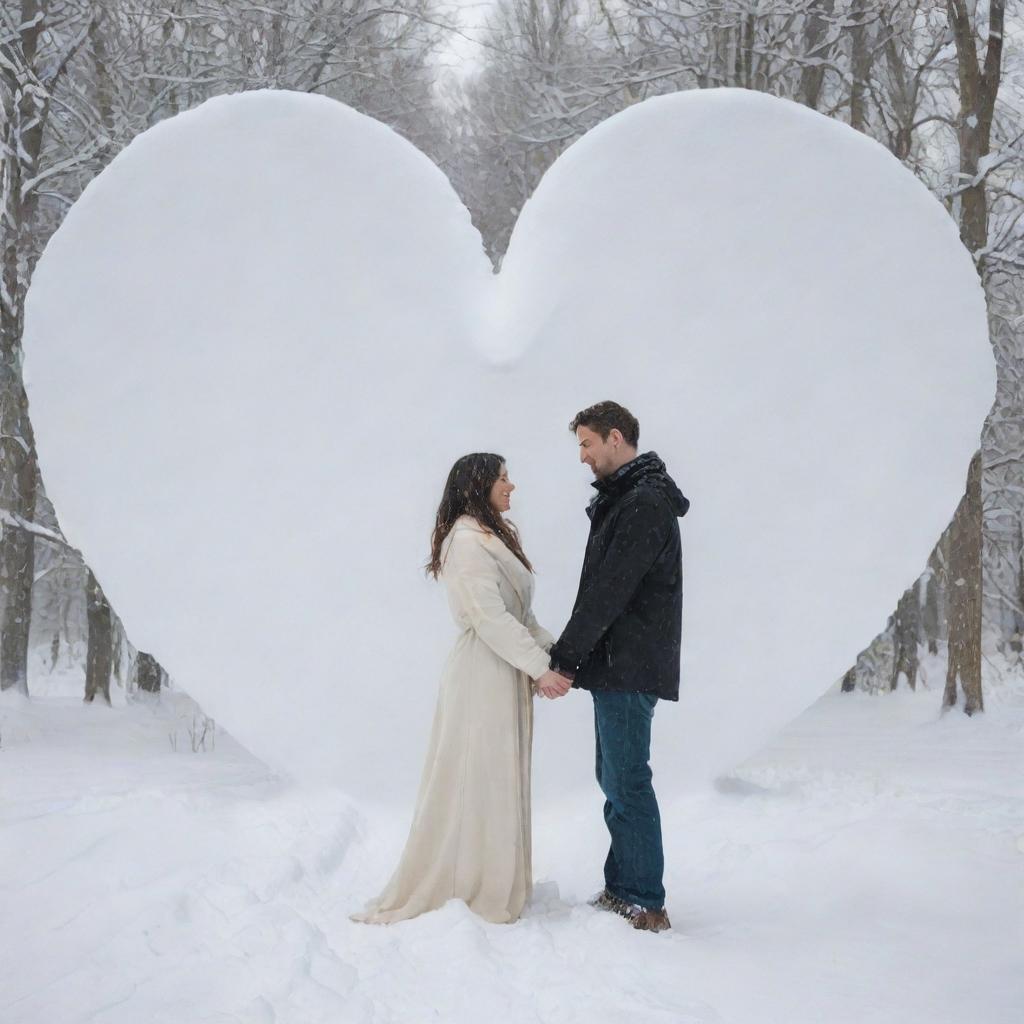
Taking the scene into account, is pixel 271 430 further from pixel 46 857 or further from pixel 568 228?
pixel 46 857

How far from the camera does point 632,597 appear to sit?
3277mm

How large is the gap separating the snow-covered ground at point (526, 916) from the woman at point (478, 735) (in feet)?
0.44

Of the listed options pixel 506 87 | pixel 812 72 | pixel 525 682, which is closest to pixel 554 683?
pixel 525 682

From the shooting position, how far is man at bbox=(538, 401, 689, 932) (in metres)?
3.22

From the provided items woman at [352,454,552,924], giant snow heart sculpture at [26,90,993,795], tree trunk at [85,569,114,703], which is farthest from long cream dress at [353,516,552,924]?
tree trunk at [85,569,114,703]

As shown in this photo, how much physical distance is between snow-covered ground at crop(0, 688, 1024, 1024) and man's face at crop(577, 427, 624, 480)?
4.15 ft

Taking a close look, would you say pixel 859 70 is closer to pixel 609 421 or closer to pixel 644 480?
pixel 609 421

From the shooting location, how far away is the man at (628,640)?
10.6 ft

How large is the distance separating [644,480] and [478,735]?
866mm

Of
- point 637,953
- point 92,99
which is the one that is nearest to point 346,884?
point 637,953

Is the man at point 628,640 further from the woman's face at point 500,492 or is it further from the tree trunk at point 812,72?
the tree trunk at point 812,72

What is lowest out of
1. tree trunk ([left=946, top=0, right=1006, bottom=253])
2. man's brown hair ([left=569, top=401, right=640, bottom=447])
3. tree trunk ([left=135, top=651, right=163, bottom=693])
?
tree trunk ([left=135, top=651, right=163, bottom=693])

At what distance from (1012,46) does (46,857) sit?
28.0 ft

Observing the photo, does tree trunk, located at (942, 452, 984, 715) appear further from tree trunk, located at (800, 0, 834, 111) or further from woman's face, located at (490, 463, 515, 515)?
woman's face, located at (490, 463, 515, 515)
